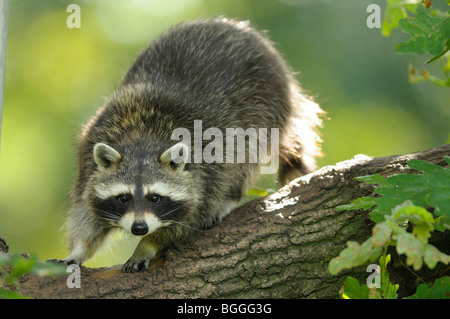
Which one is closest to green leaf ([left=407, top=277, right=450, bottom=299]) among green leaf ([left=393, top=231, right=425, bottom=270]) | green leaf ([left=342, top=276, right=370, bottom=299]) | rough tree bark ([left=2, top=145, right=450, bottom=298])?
green leaf ([left=342, top=276, right=370, bottom=299])

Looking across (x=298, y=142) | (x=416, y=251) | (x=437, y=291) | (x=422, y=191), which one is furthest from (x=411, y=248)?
(x=298, y=142)

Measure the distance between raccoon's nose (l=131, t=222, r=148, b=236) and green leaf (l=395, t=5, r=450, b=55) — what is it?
10.7 feet

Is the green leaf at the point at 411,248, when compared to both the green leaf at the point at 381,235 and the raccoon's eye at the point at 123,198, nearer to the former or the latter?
the green leaf at the point at 381,235

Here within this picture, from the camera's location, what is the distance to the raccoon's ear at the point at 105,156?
6.30 meters

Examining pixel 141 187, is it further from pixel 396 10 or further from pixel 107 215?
pixel 396 10

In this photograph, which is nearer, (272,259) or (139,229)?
(272,259)

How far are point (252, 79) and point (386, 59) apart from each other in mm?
13750

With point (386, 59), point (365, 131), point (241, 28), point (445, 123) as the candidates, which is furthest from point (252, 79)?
point (445, 123)

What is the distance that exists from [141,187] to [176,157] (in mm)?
590

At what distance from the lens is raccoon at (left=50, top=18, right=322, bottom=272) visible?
6.32 metres

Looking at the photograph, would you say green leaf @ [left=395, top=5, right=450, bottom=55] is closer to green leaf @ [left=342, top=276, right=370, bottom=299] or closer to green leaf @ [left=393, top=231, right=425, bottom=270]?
green leaf @ [left=393, top=231, right=425, bottom=270]

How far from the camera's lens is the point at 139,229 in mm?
5812

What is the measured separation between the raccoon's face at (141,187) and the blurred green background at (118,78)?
815cm

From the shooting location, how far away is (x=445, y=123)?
20781 millimetres
